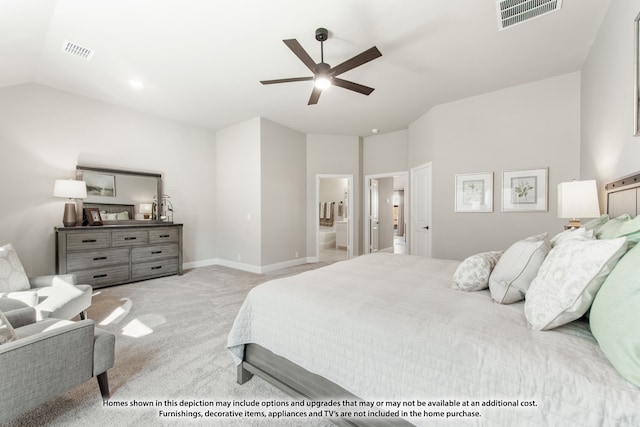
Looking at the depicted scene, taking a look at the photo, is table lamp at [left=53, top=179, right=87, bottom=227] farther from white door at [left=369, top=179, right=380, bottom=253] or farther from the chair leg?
white door at [left=369, top=179, right=380, bottom=253]

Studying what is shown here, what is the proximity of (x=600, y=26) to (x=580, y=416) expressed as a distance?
3.47 metres

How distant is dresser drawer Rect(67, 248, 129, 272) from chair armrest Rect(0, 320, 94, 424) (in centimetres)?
287

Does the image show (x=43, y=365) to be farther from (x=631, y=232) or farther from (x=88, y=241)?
(x=88, y=241)

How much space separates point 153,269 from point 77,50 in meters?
3.14

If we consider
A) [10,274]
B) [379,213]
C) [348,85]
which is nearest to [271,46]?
[348,85]

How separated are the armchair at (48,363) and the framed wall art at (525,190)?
4.59 metres

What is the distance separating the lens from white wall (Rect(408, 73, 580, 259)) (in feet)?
10.6

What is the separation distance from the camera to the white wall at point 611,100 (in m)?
1.81

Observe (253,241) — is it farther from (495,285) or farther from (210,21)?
(495,285)

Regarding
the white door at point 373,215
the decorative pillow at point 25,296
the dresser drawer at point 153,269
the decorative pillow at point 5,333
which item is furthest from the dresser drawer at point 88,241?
the white door at point 373,215

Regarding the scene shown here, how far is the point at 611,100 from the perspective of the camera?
2154 millimetres

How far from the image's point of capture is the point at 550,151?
10.9ft

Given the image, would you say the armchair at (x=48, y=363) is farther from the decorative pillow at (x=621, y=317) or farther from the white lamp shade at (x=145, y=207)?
the white lamp shade at (x=145, y=207)

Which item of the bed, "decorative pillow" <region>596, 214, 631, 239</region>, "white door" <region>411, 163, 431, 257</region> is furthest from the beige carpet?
"white door" <region>411, 163, 431, 257</region>
